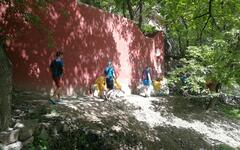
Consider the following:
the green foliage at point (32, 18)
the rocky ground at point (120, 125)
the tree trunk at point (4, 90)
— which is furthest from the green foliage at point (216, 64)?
the tree trunk at point (4, 90)

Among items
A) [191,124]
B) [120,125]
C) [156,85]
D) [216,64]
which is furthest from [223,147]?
[156,85]

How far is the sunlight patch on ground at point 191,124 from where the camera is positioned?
1688 centimetres

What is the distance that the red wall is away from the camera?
13.6 m

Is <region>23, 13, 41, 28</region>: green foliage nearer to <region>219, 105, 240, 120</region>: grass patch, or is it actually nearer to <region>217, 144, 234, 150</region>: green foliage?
<region>217, 144, 234, 150</region>: green foliage

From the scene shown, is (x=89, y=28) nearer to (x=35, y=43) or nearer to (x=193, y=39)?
(x=35, y=43)

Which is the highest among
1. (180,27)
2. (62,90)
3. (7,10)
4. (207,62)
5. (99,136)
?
(180,27)

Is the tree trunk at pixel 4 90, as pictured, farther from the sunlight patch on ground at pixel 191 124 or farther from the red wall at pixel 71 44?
the sunlight patch on ground at pixel 191 124

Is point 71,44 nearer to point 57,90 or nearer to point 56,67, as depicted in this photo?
point 56,67

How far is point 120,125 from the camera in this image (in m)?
13.7

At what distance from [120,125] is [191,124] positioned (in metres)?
5.68


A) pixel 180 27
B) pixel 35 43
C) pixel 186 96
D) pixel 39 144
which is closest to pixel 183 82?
pixel 186 96

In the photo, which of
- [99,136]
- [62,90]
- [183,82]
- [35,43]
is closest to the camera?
[99,136]

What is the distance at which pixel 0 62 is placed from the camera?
8.84m

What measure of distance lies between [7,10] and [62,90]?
3.97 meters
